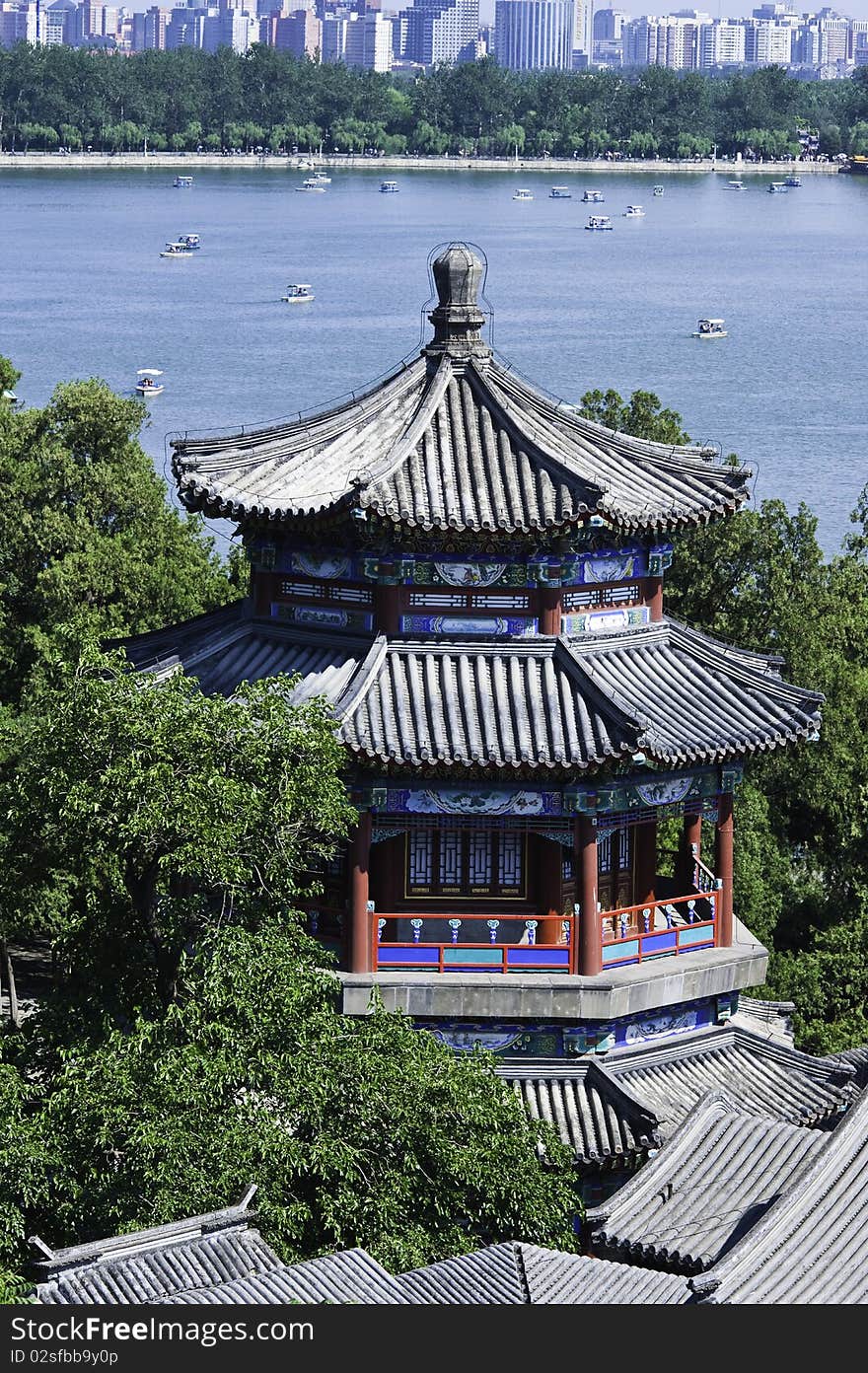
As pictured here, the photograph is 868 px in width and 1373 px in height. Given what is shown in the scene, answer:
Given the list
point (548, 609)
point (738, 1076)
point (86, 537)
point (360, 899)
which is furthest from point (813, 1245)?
point (86, 537)

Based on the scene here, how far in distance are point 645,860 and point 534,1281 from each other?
279 inches

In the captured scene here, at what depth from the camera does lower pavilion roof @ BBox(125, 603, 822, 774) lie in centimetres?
2006

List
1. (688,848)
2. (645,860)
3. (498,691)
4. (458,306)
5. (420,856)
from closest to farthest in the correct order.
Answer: (498,691)
(420,856)
(645,860)
(458,306)
(688,848)

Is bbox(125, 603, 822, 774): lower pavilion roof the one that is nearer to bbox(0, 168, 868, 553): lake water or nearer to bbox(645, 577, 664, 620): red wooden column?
bbox(645, 577, 664, 620): red wooden column

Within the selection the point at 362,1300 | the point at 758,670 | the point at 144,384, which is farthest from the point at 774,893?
the point at 144,384

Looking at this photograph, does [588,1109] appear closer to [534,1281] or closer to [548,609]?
[548,609]

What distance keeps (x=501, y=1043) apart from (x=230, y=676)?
3.99 m

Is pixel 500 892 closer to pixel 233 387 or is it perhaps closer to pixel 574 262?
pixel 233 387

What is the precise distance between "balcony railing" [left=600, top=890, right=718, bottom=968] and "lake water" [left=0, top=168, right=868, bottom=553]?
25253 millimetres

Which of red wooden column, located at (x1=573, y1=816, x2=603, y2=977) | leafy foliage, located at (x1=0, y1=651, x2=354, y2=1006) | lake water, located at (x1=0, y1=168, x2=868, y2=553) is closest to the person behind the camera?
leafy foliage, located at (x1=0, y1=651, x2=354, y2=1006)

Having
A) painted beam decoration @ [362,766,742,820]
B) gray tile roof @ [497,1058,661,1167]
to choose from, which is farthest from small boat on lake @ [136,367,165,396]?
gray tile roof @ [497,1058,661,1167]

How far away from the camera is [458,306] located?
22.4 metres

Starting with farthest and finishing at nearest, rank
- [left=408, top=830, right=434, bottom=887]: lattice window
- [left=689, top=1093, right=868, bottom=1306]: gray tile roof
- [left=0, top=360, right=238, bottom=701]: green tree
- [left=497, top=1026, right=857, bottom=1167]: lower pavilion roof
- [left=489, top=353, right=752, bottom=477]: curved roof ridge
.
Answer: [left=0, top=360, right=238, bottom=701]: green tree
[left=489, top=353, right=752, bottom=477]: curved roof ridge
[left=408, top=830, right=434, bottom=887]: lattice window
[left=497, top=1026, right=857, bottom=1167]: lower pavilion roof
[left=689, top=1093, right=868, bottom=1306]: gray tile roof

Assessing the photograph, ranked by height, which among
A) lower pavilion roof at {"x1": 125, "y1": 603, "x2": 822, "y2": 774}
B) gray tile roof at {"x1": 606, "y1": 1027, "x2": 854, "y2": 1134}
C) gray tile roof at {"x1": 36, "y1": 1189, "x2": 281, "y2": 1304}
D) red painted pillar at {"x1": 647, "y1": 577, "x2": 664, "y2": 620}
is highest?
red painted pillar at {"x1": 647, "y1": 577, "x2": 664, "y2": 620}
